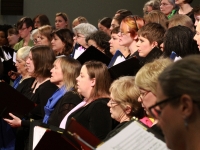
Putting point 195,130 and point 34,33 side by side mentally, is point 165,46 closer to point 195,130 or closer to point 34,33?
point 195,130

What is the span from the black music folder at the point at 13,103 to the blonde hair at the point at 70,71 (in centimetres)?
34

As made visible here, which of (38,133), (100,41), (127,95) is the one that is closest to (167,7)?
(100,41)

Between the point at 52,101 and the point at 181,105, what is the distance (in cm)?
289

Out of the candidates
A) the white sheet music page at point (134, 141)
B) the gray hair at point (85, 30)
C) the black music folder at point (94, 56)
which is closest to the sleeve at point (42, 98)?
the black music folder at point (94, 56)

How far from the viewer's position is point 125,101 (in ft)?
9.96

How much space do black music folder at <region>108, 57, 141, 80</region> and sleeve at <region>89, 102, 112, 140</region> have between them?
0.95 feet

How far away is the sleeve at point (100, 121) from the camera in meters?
3.36

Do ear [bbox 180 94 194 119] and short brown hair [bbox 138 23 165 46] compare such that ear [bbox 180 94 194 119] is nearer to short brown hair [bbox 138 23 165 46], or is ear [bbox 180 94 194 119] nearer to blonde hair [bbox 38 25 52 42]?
short brown hair [bbox 138 23 165 46]

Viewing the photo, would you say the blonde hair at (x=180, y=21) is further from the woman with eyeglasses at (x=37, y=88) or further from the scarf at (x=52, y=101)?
the woman with eyeglasses at (x=37, y=88)

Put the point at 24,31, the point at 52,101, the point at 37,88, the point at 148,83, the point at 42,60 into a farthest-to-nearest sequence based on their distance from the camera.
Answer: the point at 24,31 → the point at 42,60 → the point at 37,88 → the point at 52,101 → the point at 148,83

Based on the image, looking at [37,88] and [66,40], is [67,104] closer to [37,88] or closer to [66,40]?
[37,88]

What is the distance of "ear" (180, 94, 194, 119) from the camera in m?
1.32

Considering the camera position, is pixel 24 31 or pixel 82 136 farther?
pixel 24 31

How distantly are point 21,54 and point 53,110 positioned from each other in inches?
57.6
